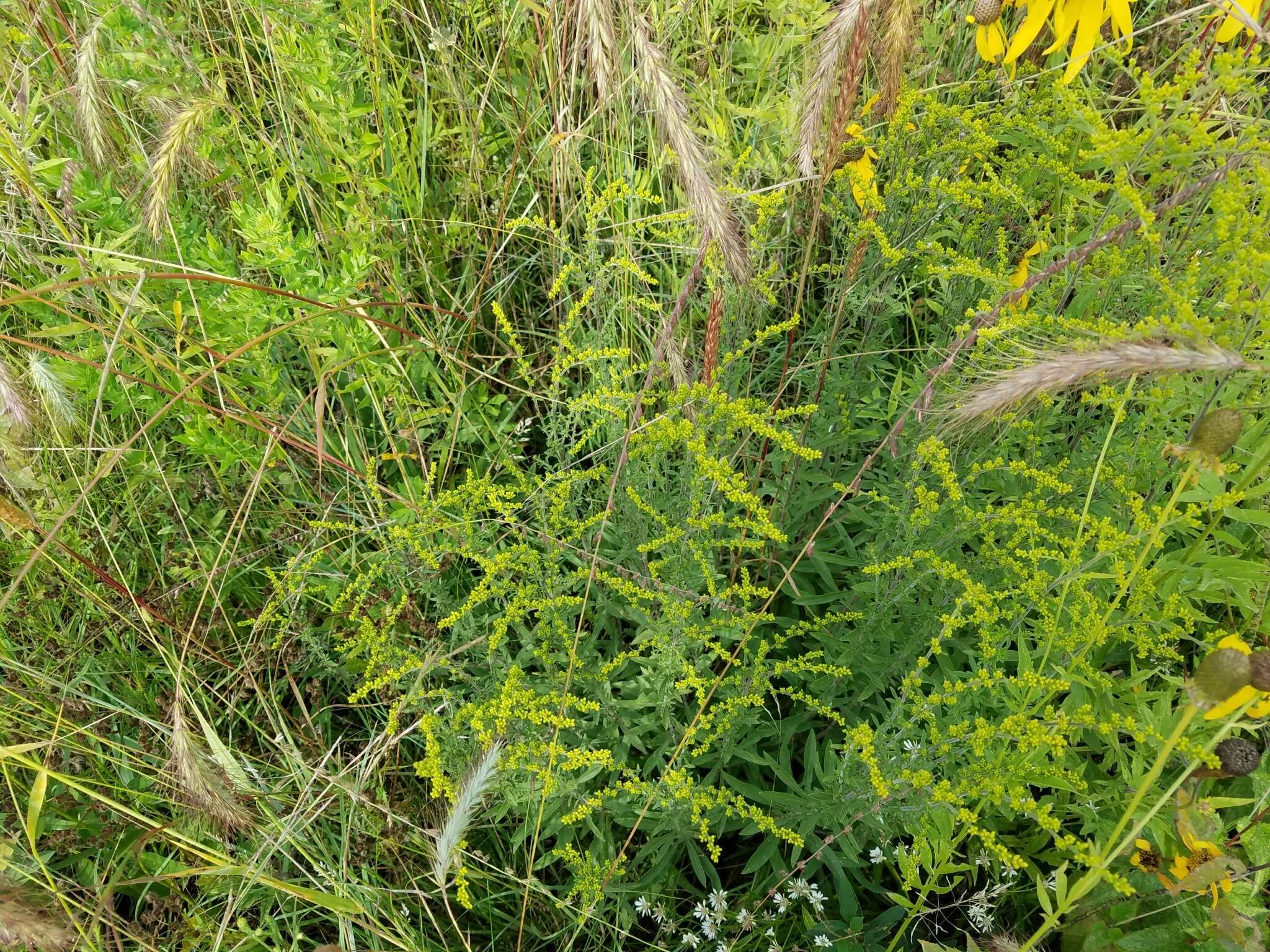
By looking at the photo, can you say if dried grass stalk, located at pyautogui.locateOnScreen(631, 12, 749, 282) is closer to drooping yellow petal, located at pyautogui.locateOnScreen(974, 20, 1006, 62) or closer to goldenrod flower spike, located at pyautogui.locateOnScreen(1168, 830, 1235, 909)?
drooping yellow petal, located at pyautogui.locateOnScreen(974, 20, 1006, 62)

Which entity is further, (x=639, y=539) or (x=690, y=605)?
(x=639, y=539)

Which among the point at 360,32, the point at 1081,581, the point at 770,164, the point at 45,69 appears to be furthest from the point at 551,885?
the point at 45,69

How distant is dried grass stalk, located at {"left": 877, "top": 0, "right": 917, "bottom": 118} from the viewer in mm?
1673

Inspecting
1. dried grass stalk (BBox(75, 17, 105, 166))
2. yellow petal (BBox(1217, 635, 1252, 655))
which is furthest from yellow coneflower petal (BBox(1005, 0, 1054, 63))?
dried grass stalk (BBox(75, 17, 105, 166))

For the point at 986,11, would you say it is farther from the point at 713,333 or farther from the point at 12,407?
the point at 12,407

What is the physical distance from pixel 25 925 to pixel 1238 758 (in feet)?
6.96

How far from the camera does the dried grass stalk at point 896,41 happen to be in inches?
65.9

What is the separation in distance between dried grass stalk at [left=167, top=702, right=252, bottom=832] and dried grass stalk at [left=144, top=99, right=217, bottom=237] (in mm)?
1095

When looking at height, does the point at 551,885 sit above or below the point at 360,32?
below

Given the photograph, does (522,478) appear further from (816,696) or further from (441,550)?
(816,696)

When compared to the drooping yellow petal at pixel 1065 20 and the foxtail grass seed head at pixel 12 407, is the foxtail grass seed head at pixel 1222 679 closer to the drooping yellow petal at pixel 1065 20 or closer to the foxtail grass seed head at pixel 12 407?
the drooping yellow petal at pixel 1065 20

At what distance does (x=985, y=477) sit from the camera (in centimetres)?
212

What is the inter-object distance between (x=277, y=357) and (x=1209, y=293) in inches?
98.7

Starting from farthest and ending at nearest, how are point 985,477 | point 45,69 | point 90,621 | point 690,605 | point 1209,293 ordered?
point 45,69 < point 90,621 < point 985,477 < point 1209,293 < point 690,605
